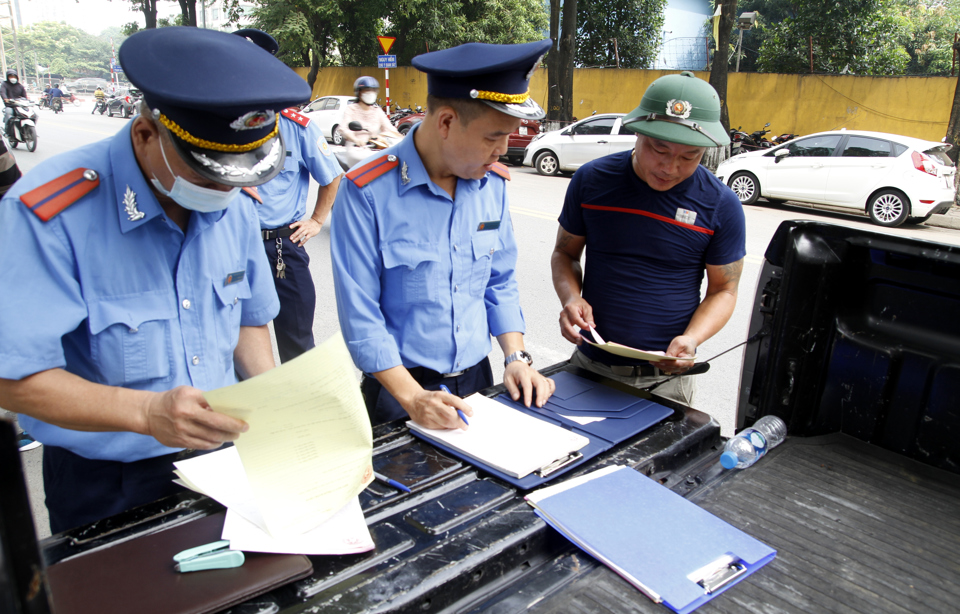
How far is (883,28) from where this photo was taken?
60.9ft

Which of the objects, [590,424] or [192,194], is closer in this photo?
[192,194]

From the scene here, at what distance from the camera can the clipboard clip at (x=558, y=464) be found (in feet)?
4.26

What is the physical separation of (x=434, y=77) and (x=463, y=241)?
1.50 ft

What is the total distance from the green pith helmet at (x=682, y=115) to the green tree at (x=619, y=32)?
22.8 metres

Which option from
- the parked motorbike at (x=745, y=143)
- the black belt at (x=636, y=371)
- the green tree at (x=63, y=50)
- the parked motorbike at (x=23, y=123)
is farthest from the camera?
the green tree at (x=63, y=50)

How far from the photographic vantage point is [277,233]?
11.5 ft

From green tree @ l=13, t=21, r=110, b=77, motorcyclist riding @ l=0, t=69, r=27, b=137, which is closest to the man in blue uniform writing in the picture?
motorcyclist riding @ l=0, t=69, r=27, b=137

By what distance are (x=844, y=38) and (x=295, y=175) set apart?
2026cm

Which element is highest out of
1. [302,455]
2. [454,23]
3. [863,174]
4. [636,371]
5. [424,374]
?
[454,23]

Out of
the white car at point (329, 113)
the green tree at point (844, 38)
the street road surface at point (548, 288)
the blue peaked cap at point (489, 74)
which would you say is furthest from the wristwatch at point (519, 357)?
the green tree at point (844, 38)

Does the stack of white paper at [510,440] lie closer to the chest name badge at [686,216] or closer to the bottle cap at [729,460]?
the bottle cap at [729,460]

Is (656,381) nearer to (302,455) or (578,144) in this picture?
(302,455)

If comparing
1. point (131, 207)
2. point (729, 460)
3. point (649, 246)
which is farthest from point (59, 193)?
point (649, 246)

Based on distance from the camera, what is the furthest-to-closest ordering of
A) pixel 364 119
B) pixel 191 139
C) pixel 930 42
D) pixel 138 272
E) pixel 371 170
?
pixel 930 42
pixel 364 119
pixel 371 170
pixel 138 272
pixel 191 139
